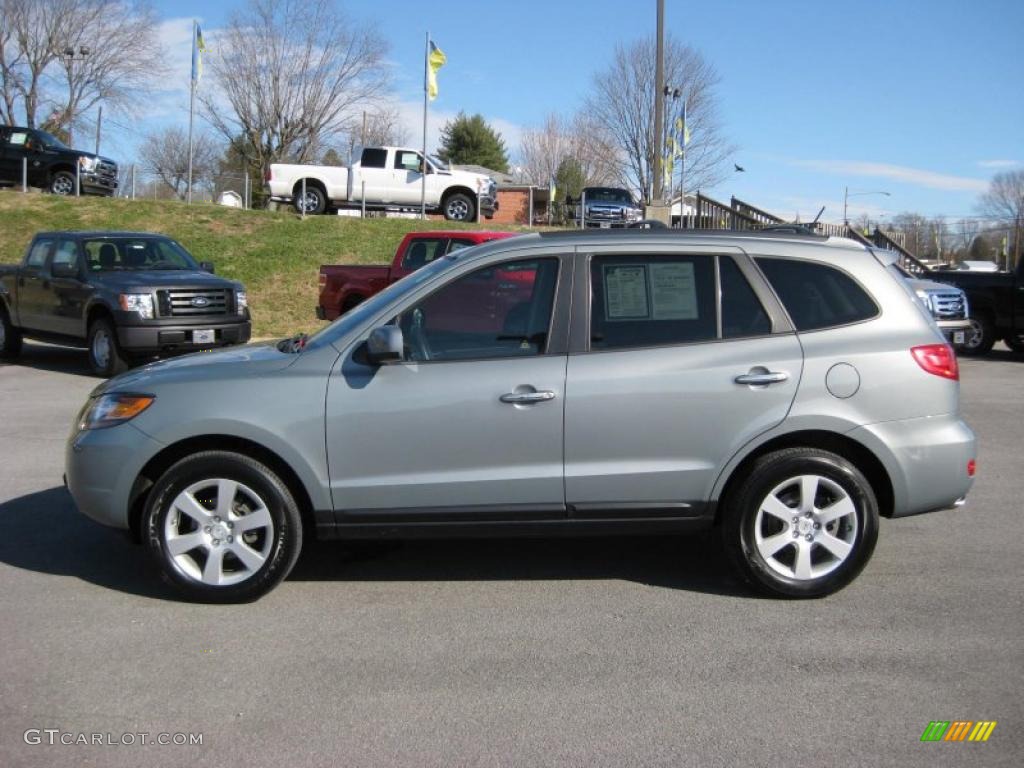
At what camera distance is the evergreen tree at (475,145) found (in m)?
68.0

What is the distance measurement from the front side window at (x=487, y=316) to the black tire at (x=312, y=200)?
76.1 ft

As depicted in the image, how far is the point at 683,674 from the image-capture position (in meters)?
4.21

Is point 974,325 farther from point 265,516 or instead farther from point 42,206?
point 42,206

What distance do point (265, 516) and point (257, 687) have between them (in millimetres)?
1036

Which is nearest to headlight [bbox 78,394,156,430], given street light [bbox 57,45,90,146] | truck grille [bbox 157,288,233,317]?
truck grille [bbox 157,288,233,317]

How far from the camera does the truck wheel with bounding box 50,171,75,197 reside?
92.7ft

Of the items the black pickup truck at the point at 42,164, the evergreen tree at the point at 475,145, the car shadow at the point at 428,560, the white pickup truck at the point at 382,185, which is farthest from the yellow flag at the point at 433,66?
the evergreen tree at the point at 475,145

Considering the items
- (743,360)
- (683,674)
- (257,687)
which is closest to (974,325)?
(743,360)

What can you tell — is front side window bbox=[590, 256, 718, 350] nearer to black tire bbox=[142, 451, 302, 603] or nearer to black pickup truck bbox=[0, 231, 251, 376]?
black tire bbox=[142, 451, 302, 603]

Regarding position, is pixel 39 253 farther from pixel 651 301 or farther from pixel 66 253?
pixel 651 301

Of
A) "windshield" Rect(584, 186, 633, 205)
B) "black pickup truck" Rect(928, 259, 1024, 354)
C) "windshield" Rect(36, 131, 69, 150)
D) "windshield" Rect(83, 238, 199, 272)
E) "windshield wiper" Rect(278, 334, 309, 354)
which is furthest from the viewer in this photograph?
"windshield" Rect(584, 186, 633, 205)

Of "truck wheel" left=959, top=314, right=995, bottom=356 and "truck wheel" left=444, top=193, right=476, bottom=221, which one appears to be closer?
"truck wheel" left=959, top=314, right=995, bottom=356

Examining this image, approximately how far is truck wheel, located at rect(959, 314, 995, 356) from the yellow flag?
1752 cm

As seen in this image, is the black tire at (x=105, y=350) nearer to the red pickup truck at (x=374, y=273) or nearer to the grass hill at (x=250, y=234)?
the red pickup truck at (x=374, y=273)
